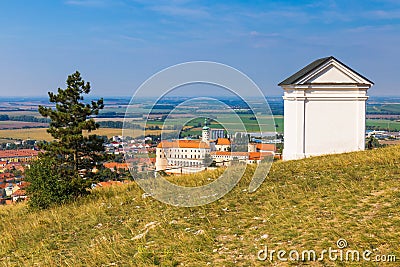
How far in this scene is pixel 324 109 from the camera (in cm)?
1989

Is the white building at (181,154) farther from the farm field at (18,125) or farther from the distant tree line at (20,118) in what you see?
the distant tree line at (20,118)

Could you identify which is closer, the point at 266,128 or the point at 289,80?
the point at 266,128

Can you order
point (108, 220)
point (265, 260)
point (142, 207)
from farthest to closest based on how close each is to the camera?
point (142, 207) → point (108, 220) → point (265, 260)

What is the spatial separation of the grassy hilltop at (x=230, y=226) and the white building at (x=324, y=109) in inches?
Answer: 281

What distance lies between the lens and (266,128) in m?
15.0

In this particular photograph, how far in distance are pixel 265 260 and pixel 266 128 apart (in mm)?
8850

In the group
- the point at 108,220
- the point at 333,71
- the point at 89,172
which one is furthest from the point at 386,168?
the point at 89,172

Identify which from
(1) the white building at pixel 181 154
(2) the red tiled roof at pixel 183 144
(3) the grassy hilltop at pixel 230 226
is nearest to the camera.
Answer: (3) the grassy hilltop at pixel 230 226

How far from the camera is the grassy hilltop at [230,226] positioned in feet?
22.7

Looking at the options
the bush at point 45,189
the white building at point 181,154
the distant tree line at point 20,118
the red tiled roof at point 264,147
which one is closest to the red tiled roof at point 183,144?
the white building at point 181,154

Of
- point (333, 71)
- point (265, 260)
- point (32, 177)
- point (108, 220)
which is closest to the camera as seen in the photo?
point (265, 260)

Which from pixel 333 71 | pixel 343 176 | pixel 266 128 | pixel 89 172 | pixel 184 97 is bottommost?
pixel 89 172

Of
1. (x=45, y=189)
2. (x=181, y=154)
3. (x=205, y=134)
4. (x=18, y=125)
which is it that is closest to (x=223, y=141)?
(x=205, y=134)

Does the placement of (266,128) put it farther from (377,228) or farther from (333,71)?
(377,228)
